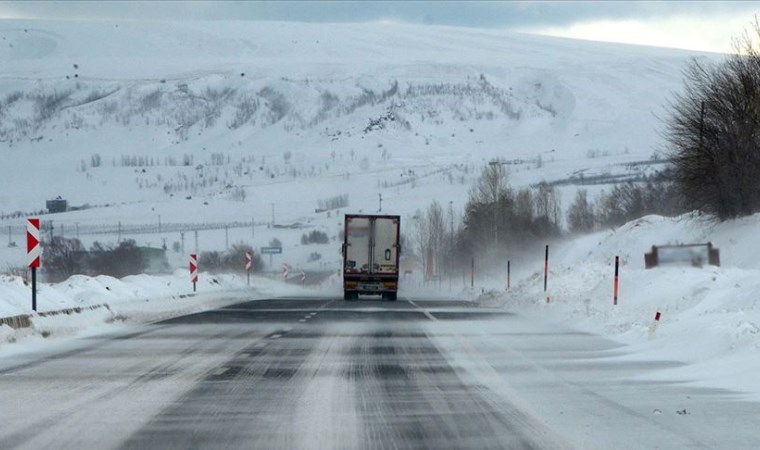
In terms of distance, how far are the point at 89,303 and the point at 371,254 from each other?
62.9ft

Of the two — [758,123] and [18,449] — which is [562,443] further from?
[758,123]

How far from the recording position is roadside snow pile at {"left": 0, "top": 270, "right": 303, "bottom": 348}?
23.6 meters

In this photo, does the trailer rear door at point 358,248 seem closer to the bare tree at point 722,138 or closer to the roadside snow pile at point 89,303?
the roadside snow pile at point 89,303

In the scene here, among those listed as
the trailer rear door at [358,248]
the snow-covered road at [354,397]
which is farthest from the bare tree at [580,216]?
the snow-covered road at [354,397]

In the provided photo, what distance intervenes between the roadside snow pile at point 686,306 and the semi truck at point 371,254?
639 cm

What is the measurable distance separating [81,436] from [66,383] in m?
4.41

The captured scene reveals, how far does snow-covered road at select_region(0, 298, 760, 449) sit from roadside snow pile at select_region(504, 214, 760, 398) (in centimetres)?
84

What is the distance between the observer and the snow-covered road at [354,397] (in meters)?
10.2

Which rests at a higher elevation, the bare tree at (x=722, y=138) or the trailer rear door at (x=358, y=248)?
the bare tree at (x=722, y=138)

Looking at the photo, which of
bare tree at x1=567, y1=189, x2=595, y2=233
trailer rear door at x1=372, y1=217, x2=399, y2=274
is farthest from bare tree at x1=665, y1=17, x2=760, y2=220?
bare tree at x1=567, y1=189, x2=595, y2=233

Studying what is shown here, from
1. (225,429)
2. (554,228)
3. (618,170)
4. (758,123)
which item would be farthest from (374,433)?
(618,170)

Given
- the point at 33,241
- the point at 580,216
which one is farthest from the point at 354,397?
the point at 580,216

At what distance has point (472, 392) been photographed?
13.4 metres

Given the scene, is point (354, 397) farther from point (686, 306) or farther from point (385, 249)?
point (385, 249)
